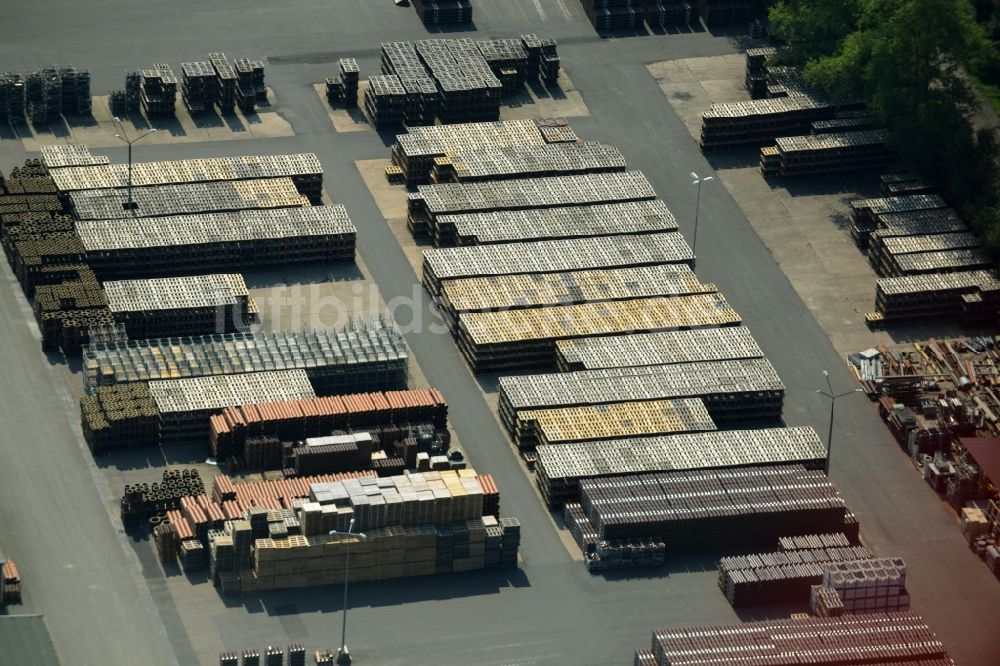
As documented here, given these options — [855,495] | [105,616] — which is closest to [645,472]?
[855,495]

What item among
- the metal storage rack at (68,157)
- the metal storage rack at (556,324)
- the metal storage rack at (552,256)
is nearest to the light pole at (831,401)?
the metal storage rack at (556,324)

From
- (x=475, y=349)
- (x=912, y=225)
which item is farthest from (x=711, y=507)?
(x=912, y=225)

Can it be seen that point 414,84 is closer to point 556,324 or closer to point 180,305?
point 556,324

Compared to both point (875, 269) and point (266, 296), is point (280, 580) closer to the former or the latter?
point (266, 296)

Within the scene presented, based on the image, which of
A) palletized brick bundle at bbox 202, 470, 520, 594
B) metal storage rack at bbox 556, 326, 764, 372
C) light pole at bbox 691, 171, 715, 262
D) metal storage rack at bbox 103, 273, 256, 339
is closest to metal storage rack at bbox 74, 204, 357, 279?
metal storage rack at bbox 103, 273, 256, 339

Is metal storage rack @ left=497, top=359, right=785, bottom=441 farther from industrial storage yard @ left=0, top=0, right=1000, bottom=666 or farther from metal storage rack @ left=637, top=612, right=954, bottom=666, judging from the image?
metal storage rack @ left=637, top=612, right=954, bottom=666

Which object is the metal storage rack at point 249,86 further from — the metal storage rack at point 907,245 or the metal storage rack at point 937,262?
the metal storage rack at point 937,262
